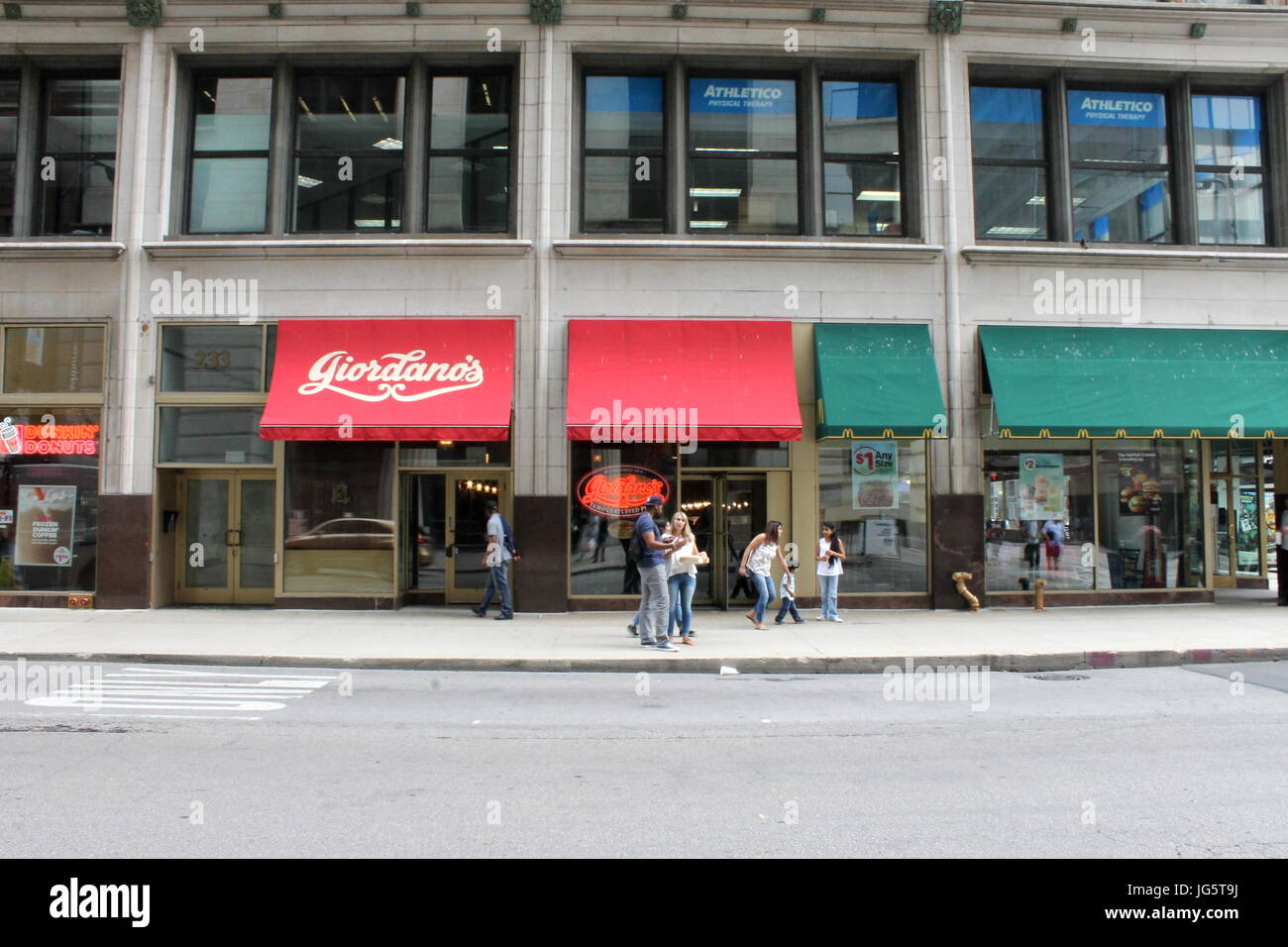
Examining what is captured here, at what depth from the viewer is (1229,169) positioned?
16281 mm

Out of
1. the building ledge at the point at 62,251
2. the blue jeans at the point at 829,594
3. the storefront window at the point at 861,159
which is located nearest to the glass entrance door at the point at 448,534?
the blue jeans at the point at 829,594

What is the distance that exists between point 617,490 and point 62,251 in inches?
387

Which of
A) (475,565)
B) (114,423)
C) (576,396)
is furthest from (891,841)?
(114,423)

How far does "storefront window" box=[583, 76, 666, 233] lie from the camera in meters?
15.6

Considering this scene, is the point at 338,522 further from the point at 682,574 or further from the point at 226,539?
the point at 682,574

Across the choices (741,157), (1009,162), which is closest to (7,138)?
(741,157)

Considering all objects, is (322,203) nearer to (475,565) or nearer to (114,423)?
(114,423)

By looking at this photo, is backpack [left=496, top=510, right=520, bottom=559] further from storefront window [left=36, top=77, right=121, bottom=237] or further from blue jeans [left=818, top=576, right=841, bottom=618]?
storefront window [left=36, top=77, right=121, bottom=237]

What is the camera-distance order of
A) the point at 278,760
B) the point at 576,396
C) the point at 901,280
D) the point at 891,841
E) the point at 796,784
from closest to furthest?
the point at 891,841
the point at 796,784
the point at 278,760
the point at 576,396
the point at 901,280

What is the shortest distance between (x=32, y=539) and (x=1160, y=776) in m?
16.1

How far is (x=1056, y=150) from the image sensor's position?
1581 centimetres

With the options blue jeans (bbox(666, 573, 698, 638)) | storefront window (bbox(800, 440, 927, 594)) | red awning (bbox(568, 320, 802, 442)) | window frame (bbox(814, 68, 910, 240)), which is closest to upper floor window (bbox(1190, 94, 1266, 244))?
window frame (bbox(814, 68, 910, 240))

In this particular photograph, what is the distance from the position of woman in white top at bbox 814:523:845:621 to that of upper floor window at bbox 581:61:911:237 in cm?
528

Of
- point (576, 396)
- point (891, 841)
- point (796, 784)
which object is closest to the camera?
point (891, 841)
